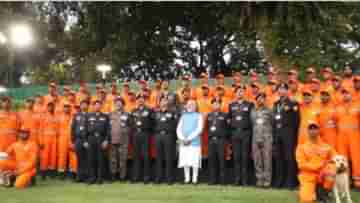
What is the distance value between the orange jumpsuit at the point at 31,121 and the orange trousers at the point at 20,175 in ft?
4.83

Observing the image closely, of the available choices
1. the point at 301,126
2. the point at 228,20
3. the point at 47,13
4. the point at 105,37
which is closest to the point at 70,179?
the point at 301,126

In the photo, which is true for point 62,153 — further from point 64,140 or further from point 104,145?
point 104,145

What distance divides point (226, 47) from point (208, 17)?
9.10 ft

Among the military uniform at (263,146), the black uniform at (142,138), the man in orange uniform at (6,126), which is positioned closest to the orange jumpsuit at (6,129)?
the man in orange uniform at (6,126)

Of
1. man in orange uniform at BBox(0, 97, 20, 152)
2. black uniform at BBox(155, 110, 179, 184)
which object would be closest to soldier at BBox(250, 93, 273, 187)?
black uniform at BBox(155, 110, 179, 184)

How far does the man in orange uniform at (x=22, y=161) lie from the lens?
10.1m

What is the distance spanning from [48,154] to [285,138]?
5.58 metres

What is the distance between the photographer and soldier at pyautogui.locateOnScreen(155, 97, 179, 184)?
33.1 ft

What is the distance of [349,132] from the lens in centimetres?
890

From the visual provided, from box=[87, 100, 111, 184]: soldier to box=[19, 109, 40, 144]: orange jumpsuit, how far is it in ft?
6.43

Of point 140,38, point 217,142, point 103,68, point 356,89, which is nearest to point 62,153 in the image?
point 217,142

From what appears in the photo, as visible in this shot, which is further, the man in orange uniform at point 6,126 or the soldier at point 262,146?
the man in orange uniform at point 6,126

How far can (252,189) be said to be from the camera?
29.3 ft

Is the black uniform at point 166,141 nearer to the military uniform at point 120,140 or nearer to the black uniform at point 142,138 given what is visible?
the black uniform at point 142,138
